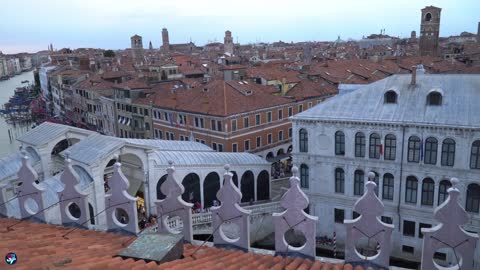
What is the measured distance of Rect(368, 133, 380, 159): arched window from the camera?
2533 centimetres

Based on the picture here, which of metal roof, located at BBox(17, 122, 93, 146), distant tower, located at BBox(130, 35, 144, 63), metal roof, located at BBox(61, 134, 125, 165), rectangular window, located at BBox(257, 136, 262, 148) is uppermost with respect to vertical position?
distant tower, located at BBox(130, 35, 144, 63)

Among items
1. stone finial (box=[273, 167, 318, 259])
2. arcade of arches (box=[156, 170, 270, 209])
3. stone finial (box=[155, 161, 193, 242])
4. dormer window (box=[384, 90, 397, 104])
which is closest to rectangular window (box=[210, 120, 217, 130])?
arcade of arches (box=[156, 170, 270, 209])

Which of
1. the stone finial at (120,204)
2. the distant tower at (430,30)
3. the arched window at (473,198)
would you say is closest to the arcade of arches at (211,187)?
the arched window at (473,198)

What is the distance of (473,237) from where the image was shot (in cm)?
795

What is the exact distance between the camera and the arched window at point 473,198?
23000 mm

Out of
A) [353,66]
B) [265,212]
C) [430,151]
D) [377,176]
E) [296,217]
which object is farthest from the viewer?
[353,66]

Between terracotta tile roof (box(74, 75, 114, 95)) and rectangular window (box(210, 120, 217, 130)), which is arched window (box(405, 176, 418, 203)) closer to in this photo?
rectangular window (box(210, 120, 217, 130))

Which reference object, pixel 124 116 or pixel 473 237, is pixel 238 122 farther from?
pixel 473 237

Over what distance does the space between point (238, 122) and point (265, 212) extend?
35.6 feet

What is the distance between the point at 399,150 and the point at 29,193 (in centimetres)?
1994

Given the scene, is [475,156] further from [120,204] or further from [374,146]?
[120,204]

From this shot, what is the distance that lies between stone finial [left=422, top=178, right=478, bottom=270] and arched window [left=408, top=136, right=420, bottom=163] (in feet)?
56.0

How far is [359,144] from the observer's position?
1021 inches

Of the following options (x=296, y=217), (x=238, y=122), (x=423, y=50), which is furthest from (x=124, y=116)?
(x=423, y=50)
